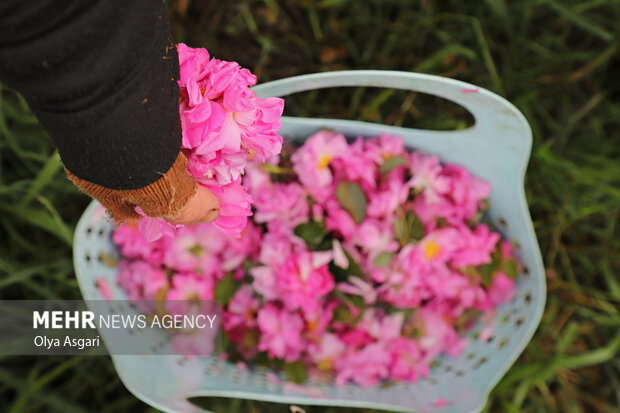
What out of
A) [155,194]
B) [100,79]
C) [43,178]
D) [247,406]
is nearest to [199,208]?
[155,194]

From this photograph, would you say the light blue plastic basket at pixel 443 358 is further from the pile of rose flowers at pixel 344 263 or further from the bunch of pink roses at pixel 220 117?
the bunch of pink roses at pixel 220 117

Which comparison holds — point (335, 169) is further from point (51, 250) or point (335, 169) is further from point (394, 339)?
point (51, 250)

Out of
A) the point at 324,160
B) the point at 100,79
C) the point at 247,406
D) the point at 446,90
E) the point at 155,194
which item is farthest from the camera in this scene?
the point at 247,406

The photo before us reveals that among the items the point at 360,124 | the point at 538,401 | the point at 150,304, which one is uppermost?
the point at 360,124

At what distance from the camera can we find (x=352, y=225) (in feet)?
2.46

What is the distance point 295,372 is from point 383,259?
21 cm

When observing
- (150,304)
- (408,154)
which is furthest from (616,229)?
(150,304)

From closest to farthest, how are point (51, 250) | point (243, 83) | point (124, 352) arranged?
point (243, 83) → point (124, 352) → point (51, 250)

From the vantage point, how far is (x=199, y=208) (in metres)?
0.48

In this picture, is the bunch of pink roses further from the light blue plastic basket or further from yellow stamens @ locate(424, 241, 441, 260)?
yellow stamens @ locate(424, 241, 441, 260)

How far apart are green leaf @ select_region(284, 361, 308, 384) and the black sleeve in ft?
1.50

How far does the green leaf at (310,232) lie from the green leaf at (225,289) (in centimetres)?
13

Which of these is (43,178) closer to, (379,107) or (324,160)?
(324,160)

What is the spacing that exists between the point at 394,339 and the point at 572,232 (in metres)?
0.47
